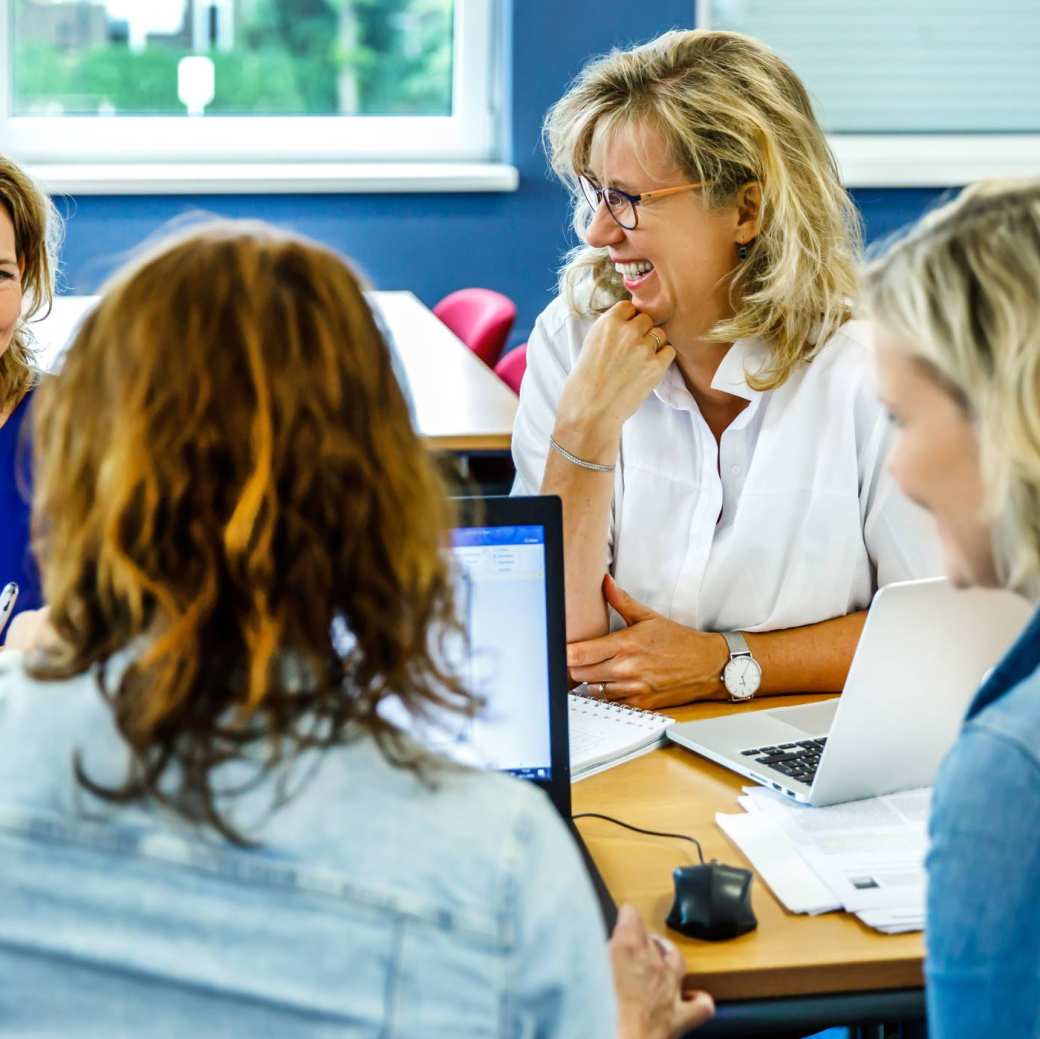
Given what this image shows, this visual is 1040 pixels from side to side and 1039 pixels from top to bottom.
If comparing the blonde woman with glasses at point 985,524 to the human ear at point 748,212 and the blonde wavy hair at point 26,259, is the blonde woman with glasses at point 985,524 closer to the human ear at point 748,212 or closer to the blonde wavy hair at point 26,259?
the human ear at point 748,212

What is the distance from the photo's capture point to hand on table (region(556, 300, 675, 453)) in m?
1.84

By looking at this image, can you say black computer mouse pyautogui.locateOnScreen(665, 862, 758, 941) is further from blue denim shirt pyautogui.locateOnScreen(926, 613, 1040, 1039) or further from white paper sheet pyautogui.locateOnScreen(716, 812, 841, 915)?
blue denim shirt pyautogui.locateOnScreen(926, 613, 1040, 1039)

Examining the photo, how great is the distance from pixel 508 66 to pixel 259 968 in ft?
13.9

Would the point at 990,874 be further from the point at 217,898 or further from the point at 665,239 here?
the point at 665,239

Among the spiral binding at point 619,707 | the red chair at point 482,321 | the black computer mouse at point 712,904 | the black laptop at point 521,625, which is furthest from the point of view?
the red chair at point 482,321

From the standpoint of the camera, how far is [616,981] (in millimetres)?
1046

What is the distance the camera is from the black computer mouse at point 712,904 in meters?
1.15

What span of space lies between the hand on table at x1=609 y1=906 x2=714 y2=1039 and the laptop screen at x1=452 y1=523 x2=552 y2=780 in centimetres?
23

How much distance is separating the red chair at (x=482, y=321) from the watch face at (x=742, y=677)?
6.63 ft

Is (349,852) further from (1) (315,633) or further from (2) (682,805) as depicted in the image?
(2) (682,805)

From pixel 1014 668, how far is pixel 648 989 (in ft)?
1.15

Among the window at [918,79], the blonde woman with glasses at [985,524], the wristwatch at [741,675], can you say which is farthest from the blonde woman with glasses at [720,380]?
the window at [918,79]

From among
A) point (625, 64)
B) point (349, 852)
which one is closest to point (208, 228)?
point (349, 852)

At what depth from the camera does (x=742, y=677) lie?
1.65 metres
